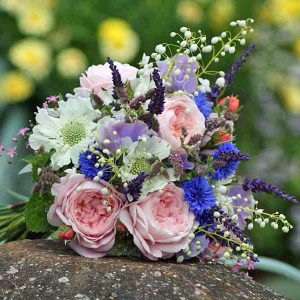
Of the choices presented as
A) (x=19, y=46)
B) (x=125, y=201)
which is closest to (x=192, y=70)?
(x=125, y=201)

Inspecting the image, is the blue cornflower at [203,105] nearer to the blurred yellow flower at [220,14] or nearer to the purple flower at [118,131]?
the purple flower at [118,131]

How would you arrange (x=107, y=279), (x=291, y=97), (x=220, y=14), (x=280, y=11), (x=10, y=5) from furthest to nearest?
1. (x=291, y=97)
2. (x=280, y=11)
3. (x=220, y=14)
4. (x=10, y=5)
5. (x=107, y=279)

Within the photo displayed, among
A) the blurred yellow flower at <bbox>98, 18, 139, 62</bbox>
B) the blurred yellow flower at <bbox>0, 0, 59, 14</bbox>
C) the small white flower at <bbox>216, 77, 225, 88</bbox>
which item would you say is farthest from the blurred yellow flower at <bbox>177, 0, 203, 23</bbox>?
the small white flower at <bbox>216, 77, 225, 88</bbox>

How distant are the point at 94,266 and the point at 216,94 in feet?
2.01

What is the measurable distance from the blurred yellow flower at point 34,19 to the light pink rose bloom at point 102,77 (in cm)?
311

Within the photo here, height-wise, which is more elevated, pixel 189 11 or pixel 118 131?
pixel 189 11

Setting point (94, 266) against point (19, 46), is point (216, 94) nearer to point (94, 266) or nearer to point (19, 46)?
point (94, 266)

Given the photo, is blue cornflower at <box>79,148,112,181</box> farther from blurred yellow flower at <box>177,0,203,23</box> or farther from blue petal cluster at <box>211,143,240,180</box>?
blurred yellow flower at <box>177,0,203,23</box>

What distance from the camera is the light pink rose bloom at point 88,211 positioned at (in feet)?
6.23

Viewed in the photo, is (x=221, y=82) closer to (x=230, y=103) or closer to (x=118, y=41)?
(x=230, y=103)

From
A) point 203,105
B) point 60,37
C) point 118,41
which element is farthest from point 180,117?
point 60,37

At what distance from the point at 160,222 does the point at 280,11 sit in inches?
150

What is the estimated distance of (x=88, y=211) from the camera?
1.93 metres

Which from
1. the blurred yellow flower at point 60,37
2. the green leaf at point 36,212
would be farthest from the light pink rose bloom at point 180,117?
the blurred yellow flower at point 60,37
